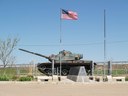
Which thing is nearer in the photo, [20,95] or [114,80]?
[20,95]

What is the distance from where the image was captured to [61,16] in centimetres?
3562

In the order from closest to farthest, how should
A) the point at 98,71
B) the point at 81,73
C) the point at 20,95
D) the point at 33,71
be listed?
the point at 20,95 < the point at 81,73 < the point at 33,71 < the point at 98,71

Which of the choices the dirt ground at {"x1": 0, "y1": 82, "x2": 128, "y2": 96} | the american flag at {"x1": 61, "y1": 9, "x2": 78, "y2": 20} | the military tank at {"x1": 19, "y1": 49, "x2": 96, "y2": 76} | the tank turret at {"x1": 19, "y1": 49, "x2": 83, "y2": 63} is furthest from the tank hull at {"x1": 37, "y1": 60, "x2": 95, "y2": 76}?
the dirt ground at {"x1": 0, "y1": 82, "x2": 128, "y2": 96}

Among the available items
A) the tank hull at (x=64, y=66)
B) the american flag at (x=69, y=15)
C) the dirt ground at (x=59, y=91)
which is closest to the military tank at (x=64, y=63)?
the tank hull at (x=64, y=66)

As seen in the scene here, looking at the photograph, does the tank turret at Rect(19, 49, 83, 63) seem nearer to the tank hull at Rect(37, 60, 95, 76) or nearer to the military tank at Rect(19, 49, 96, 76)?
the military tank at Rect(19, 49, 96, 76)

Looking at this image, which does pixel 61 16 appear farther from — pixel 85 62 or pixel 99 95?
pixel 99 95

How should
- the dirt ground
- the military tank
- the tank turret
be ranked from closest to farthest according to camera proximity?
1. the dirt ground
2. the military tank
3. the tank turret

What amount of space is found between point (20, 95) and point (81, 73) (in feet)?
48.1

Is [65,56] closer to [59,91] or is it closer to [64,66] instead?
[64,66]

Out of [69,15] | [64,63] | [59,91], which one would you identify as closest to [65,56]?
[64,63]

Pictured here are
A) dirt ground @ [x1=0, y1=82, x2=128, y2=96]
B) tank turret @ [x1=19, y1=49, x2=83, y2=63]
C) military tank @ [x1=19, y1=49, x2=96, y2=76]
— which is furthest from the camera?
tank turret @ [x1=19, y1=49, x2=83, y2=63]

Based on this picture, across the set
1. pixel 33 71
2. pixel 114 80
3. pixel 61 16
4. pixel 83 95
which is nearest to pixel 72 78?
pixel 114 80

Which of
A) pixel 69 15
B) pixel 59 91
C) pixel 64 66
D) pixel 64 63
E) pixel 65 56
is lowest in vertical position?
pixel 59 91

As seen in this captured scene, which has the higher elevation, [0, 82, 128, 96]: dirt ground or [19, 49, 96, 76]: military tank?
[19, 49, 96, 76]: military tank
